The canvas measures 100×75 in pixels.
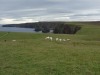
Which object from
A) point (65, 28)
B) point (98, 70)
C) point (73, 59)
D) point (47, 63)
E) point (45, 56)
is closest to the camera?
point (98, 70)

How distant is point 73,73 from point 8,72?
3.03 m

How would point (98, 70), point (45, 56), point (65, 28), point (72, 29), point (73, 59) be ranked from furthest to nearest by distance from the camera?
point (65, 28) < point (72, 29) < point (45, 56) < point (73, 59) < point (98, 70)

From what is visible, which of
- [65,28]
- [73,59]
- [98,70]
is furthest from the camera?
[65,28]

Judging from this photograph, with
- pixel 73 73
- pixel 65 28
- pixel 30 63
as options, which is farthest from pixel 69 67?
pixel 65 28

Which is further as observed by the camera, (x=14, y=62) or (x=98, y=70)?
(x=14, y=62)

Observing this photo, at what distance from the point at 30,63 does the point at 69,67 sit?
2297mm

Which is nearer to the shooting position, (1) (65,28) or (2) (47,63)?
(2) (47,63)

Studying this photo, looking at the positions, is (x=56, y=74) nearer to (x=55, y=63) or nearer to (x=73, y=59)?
(x=55, y=63)

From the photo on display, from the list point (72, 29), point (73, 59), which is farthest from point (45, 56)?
point (72, 29)

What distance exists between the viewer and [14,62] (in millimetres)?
14852

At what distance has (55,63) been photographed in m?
14.5

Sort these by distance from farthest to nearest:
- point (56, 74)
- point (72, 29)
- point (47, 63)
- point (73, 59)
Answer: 1. point (72, 29)
2. point (73, 59)
3. point (47, 63)
4. point (56, 74)

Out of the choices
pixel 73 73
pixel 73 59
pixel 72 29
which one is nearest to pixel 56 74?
pixel 73 73

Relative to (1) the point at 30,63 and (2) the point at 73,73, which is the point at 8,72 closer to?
(1) the point at 30,63
